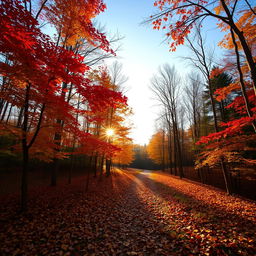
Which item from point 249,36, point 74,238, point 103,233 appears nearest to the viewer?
point 74,238

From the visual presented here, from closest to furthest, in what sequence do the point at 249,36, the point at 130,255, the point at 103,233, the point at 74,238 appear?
1. the point at 130,255
2. the point at 74,238
3. the point at 103,233
4. the point at 249,36

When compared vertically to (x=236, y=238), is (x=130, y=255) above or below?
below

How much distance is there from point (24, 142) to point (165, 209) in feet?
24.5

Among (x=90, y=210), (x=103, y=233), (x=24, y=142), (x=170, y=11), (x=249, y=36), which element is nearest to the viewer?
(x=103, y=233)

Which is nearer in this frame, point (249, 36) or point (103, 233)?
point (103, 233)

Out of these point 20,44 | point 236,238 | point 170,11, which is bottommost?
point 236,238

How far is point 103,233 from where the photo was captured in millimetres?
4035

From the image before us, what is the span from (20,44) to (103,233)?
22.6 ft

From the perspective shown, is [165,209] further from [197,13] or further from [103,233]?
[197,13]

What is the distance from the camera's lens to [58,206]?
225 inches

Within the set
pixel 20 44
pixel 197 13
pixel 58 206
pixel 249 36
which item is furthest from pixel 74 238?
pixel 249 36

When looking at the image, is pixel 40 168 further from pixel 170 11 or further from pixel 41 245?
pixel 170 11

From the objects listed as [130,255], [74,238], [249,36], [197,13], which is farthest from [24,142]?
[249,36]

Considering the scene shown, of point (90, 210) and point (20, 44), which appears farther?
point (90, 210)
